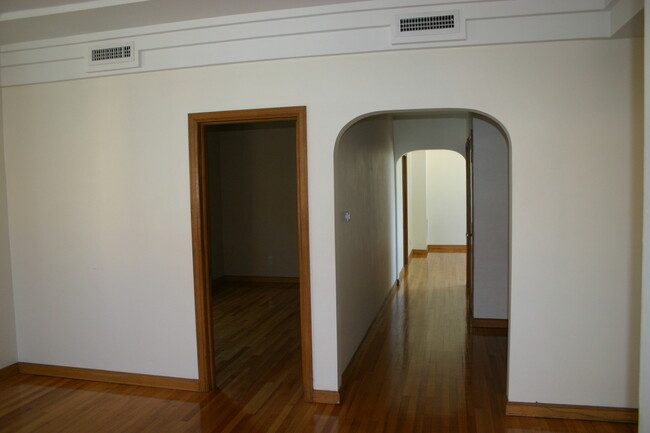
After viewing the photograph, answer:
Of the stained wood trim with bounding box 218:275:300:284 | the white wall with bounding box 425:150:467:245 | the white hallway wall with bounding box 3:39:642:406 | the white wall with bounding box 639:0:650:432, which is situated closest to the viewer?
the white wall with bounding box 639:0:650:432

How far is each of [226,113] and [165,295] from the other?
142 centimetres

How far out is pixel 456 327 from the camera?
16.7 feet

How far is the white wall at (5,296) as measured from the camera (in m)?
3.89

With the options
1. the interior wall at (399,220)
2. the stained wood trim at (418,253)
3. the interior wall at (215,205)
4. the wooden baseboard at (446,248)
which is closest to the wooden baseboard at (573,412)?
the interior wall at (399,220)

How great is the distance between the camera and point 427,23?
9.93ft

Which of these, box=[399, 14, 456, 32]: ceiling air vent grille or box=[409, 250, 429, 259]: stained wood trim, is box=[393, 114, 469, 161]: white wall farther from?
Answer: box=[399, 14, 456, 32]: ceiling air vent grille

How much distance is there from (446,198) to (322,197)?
27.0 ft

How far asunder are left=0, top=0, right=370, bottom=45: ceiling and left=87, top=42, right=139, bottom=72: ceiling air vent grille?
0.13 metres

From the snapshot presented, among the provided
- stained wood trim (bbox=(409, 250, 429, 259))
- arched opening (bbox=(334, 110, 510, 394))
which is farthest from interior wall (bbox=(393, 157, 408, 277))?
stained wood trim (bbox=(409, 250, 429, 259))

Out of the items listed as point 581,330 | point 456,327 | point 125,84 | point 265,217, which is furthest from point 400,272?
point 125,84

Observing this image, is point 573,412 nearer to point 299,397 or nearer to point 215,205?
point 299,397

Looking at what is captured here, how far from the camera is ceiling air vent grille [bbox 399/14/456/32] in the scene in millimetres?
3004

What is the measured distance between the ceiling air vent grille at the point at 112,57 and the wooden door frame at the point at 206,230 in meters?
0.61

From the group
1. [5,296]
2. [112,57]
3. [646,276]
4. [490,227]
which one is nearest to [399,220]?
[490,227]
